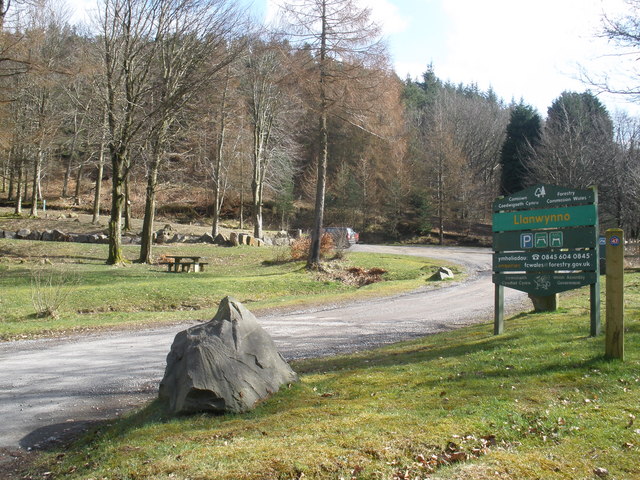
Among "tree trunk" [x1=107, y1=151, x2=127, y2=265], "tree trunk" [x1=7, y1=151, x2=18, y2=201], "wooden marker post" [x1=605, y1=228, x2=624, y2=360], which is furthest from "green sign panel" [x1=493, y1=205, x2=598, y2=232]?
"tree trunk" [x1=7, y1=151, x2=18, y2=201]

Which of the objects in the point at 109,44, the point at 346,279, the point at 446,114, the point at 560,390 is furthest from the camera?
the point at 446,114

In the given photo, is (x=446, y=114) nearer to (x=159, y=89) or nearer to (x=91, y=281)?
(x=159, y=89)

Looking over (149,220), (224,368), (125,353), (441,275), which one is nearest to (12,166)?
(149,220)

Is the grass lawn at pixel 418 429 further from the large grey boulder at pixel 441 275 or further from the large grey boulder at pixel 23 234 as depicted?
the large grey boulder at pixel 23 234

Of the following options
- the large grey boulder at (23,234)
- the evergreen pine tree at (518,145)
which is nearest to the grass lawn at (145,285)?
the large grey boulder at (23,234)

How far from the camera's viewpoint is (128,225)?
3597 cm

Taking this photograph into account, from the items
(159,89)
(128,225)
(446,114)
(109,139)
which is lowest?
(128,225)

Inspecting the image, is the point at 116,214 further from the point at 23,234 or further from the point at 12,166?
the point at 12,166

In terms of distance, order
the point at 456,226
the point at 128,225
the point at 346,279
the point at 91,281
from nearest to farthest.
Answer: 1. the point at 91,281
2. the point at 346,279
3. the point at 128,225
4. the point at 456,226

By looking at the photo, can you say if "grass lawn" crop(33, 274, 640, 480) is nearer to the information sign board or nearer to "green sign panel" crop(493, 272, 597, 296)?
"green sign panel" crop(493, 272, 597, 296)

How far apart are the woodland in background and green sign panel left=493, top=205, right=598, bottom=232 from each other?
1509cm

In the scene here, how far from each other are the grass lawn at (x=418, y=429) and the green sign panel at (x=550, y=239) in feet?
5.73

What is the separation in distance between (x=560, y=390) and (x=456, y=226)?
52.1m

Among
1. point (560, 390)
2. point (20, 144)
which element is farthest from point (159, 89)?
point (560, 390)
